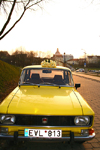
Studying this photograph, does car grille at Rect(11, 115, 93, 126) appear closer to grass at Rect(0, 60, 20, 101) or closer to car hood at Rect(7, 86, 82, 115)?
car hood at Rect(7, 86, 82, 115)

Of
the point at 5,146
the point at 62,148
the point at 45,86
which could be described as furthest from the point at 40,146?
the point at 45,86

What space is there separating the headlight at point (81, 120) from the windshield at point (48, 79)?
1423 mm

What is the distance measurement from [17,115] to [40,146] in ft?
3.47

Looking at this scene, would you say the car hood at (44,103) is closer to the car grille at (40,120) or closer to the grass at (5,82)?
the car grille at (40,120)

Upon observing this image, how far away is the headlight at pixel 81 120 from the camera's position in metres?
2.62

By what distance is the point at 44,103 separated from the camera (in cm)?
273

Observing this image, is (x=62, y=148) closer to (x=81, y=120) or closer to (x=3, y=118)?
(x=81, y=120)

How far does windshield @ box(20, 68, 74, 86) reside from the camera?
13.1 ft

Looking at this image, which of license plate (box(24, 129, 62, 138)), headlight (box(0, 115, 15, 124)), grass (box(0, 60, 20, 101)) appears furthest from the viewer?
grass (box(0, 60, 20, 101))

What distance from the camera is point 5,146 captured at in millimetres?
3043

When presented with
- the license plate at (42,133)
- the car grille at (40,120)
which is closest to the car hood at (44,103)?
the car grille at (40,120)

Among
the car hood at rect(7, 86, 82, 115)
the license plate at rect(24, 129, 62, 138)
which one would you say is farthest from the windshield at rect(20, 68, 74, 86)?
the license plate at rect(24, 129, 62, 138)

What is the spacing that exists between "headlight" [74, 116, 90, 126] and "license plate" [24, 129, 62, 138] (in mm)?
367

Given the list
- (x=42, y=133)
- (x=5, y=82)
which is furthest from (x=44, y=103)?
(x=5, y=82)
